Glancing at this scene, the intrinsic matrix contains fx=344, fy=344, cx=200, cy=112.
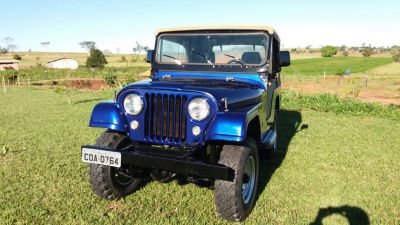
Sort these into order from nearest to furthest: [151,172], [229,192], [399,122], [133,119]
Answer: [229,192] → [133,119] → [151,172] → [399,122]

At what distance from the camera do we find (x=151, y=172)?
404cm

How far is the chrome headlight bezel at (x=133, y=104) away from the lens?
12.2 feet

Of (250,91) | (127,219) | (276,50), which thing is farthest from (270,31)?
(127,219)

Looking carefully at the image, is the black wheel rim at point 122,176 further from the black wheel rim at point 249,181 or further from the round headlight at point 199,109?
the black wheel rim at point 249,181

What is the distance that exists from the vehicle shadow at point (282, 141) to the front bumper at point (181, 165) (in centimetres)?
150

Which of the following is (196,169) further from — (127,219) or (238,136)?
(127,219)

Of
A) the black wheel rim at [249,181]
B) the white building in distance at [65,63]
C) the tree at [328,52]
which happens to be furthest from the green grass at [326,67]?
the white building in distance at [65,63]

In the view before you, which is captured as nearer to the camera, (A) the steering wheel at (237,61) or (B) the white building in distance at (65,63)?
(A) the steering wheel at (237,61)

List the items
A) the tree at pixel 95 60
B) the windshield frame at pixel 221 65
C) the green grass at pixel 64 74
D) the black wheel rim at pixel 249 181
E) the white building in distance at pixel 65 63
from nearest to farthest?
the black wheel rim at pixel 249 181 → the windshield frame at pixel 221 65 → the green grass at pixel 64 74 → the tree at pixel 95 60 → the white building in distance at pixel 65 63

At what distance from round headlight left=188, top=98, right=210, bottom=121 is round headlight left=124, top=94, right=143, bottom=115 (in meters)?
0.57

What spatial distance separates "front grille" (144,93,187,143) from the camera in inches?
142

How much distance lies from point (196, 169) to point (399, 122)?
9723 millimetres

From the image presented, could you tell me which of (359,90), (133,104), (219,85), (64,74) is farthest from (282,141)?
(64,74)

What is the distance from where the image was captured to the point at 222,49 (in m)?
4.95
